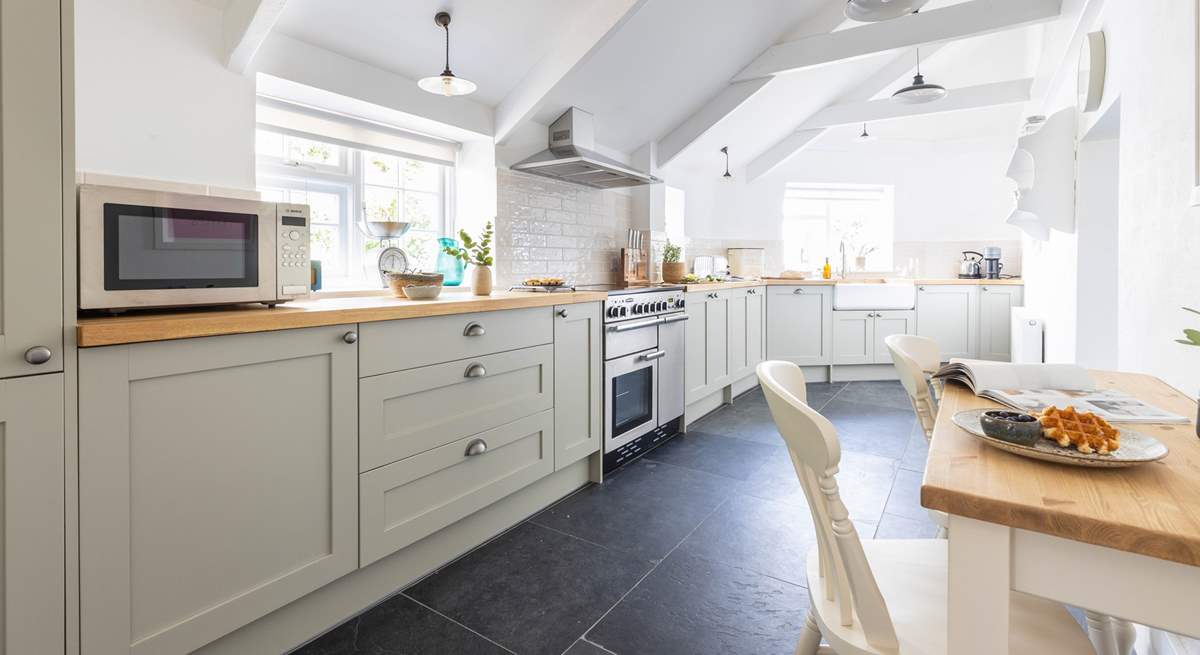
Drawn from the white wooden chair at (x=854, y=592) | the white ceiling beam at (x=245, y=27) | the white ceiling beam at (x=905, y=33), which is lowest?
the white wooden chair at (x=854, y=592)

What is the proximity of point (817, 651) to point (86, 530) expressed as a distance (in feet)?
5.02

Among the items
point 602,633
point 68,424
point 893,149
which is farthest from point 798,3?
point 68,424

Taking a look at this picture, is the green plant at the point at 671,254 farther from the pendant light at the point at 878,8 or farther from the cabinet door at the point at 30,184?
the cabinet door at the point at 30,184

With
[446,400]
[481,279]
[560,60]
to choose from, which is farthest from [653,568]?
[560,60]

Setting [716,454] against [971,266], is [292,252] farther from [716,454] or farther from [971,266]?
[971,266]

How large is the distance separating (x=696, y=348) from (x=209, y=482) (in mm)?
3012

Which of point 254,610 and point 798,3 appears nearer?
point 254,610

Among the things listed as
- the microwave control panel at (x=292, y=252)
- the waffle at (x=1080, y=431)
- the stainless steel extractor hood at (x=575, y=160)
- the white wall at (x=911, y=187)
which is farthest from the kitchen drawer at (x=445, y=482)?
the white wall at (x=911, y=187)

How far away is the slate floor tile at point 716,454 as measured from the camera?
3.16m

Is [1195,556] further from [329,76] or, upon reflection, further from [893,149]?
[893,149]

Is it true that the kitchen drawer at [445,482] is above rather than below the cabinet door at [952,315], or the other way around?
below

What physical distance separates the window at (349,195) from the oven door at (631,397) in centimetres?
116

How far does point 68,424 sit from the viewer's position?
3.92 feet

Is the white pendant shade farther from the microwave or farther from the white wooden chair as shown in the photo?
the white wooden chair
